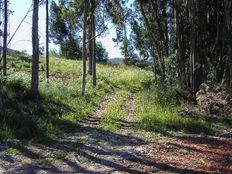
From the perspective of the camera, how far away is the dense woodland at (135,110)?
10281mm

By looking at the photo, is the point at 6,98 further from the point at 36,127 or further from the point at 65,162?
the point at 65,162

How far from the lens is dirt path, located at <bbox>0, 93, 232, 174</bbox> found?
948 centimetres

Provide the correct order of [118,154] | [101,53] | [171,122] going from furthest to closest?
[101,53] < [171,122] < [118,154]

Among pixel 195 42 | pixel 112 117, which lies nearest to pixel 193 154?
pixel 112 117

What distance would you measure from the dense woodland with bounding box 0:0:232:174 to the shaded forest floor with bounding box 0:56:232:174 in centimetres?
3

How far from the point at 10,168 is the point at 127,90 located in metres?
21.2

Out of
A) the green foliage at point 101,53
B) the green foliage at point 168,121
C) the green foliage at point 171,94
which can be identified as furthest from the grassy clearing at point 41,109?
the green foliage at point 101,53

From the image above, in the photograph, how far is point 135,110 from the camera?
64.3 feet

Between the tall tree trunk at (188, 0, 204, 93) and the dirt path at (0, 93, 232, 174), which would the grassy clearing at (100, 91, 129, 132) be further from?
the tall tree trunk at (188, 0, 204, 93)

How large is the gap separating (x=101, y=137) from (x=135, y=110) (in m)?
6.89

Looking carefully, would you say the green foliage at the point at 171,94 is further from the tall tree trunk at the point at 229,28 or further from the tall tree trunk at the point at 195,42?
the tall tree trunk at the point at 229,28

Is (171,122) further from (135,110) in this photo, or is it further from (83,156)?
(83,156)

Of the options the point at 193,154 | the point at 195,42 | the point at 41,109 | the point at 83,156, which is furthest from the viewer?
the point at 195,42

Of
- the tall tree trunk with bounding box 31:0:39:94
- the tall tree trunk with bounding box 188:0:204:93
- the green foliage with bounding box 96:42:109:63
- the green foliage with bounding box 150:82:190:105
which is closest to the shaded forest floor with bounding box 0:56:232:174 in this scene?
the green foliage with bounding box 150:82:190:105
